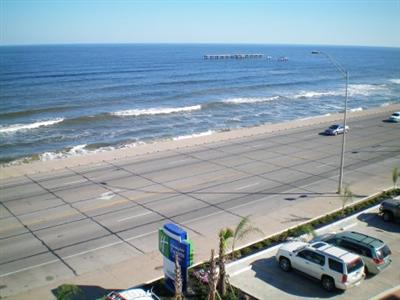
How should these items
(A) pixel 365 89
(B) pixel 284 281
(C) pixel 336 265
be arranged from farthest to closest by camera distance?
→ (A) pixel 365 89
(B) pixel 284 281
(C) pixel 336 265

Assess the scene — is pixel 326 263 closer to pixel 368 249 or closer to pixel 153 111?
pixel 368 249

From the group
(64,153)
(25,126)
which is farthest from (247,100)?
(64,153)

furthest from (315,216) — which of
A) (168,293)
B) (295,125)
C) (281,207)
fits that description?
(295,125)

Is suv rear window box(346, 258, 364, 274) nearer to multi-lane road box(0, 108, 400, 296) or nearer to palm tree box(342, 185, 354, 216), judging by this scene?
multi-lane road box(0, 108, 400, 296)

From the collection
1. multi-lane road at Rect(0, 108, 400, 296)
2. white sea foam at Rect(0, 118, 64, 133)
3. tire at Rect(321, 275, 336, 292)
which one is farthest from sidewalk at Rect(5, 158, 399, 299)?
white sea foam at Rect(0, 118, 64, 133)

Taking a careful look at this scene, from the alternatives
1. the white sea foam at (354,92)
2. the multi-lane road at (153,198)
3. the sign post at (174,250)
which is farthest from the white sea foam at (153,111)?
the sign post at (174,250)
